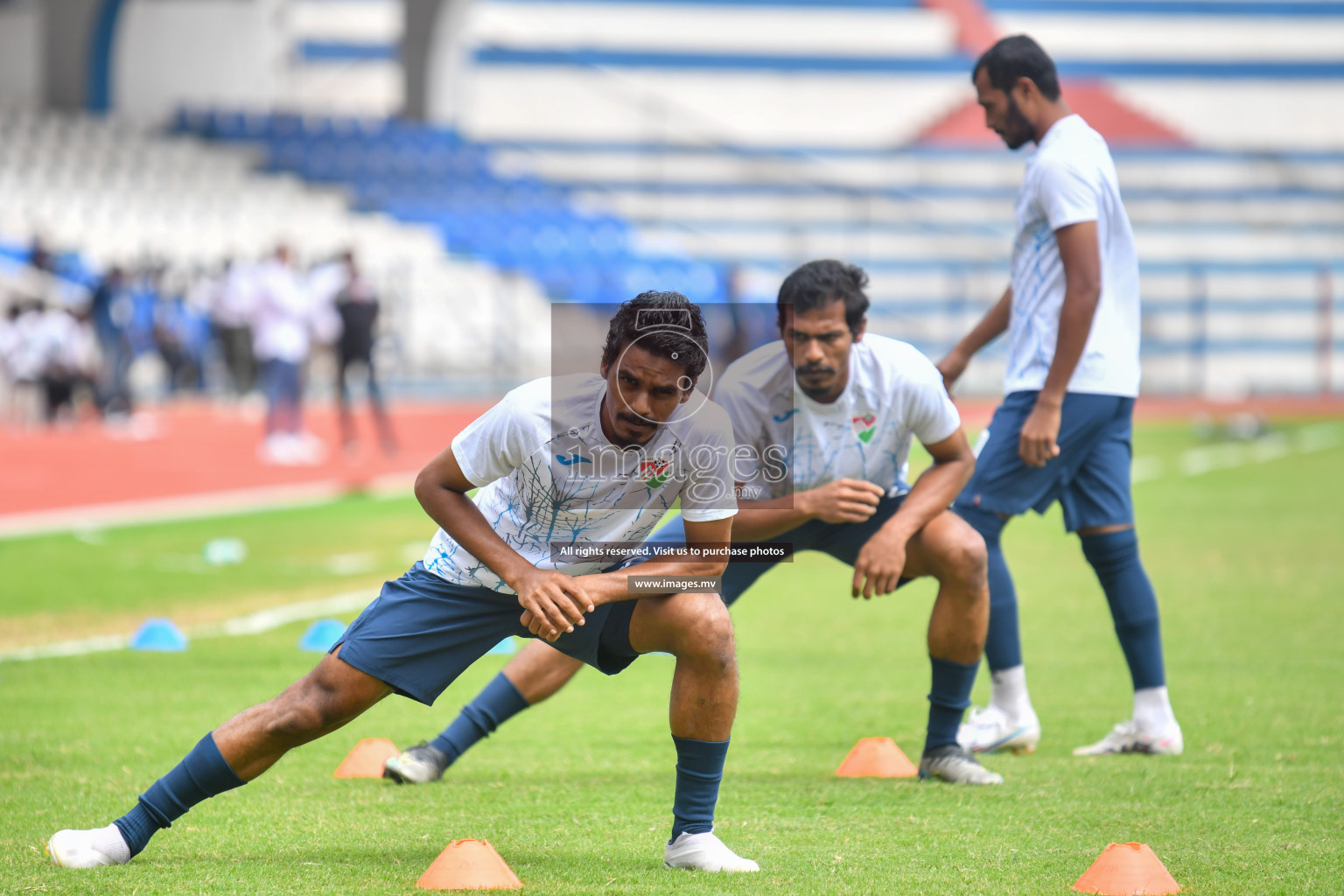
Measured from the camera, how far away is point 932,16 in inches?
1644

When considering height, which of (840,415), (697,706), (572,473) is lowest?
(697,706)

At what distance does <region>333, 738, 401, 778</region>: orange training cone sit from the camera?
505 cm

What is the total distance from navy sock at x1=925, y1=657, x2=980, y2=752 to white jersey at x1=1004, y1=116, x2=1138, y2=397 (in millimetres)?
1029

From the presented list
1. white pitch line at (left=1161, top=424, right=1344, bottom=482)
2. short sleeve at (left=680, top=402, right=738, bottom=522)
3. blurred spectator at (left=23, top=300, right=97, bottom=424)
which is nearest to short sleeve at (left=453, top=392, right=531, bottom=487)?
short sleeve at (left=680, top=402, right=738, bottom=522)

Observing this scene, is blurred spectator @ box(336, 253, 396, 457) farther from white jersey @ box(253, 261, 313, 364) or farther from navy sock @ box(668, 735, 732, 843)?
navy sock @ box(668, 735, 732, 843)

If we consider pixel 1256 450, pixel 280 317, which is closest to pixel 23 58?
pixel 280 317

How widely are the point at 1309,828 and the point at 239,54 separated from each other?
35.6m

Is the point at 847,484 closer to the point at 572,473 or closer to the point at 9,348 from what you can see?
the point at 572,473

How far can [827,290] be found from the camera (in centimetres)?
456

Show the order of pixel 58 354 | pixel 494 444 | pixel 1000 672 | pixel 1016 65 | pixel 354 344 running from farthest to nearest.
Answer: pixel 58 354, pixel 354 344, pixel 1000 672, pixel 1016 65, pixel 494 444

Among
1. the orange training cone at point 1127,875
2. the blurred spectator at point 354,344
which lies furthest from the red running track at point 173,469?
the orange training cone at point 1127,875

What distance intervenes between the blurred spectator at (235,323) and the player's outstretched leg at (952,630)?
18.5 m

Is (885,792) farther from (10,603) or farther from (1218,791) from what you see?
(10,603)

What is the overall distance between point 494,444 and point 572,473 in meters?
0.21
